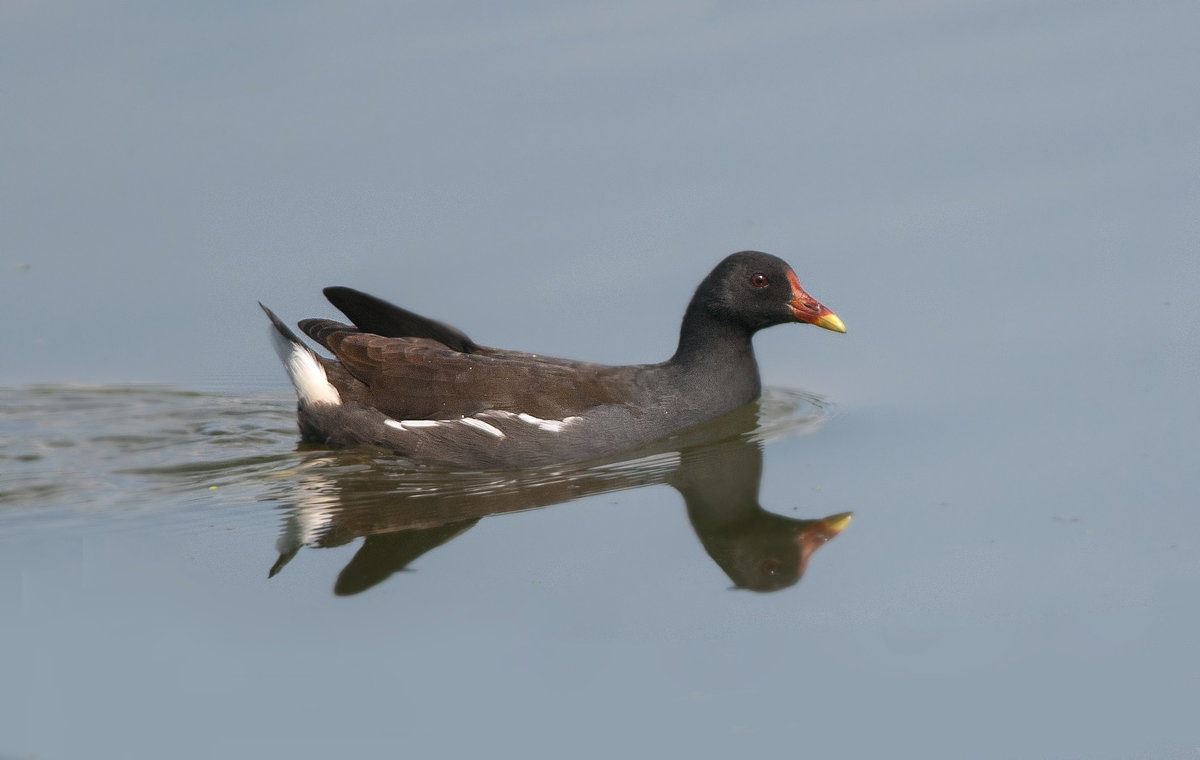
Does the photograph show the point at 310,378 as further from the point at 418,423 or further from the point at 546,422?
the point at 546,422

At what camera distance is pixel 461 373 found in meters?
8.07

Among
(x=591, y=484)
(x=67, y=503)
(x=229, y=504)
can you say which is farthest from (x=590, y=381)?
(x=67, y=503)

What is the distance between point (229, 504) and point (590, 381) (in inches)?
76.8

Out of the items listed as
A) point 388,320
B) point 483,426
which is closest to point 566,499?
point 483,426

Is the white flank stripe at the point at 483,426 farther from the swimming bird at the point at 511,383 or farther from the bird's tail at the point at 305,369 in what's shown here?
the bird's tail at the point at 305,369

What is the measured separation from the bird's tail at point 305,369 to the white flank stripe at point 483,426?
752 millimetres

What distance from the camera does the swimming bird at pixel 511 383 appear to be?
7.98 metres

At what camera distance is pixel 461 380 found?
8047 millimetres

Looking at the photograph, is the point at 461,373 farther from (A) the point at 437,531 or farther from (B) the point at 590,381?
(A) the point at 437,531

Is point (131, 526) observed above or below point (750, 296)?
below

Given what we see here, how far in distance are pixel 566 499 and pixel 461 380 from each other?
1.01 metres

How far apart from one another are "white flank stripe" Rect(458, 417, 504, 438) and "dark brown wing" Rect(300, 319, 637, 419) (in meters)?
0.05

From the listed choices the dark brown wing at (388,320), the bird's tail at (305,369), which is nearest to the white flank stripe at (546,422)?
the dark brown wing at (388,320)

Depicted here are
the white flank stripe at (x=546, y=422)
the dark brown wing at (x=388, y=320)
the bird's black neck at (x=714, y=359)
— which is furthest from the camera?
the bird's black neck at (x=714, y=359)
